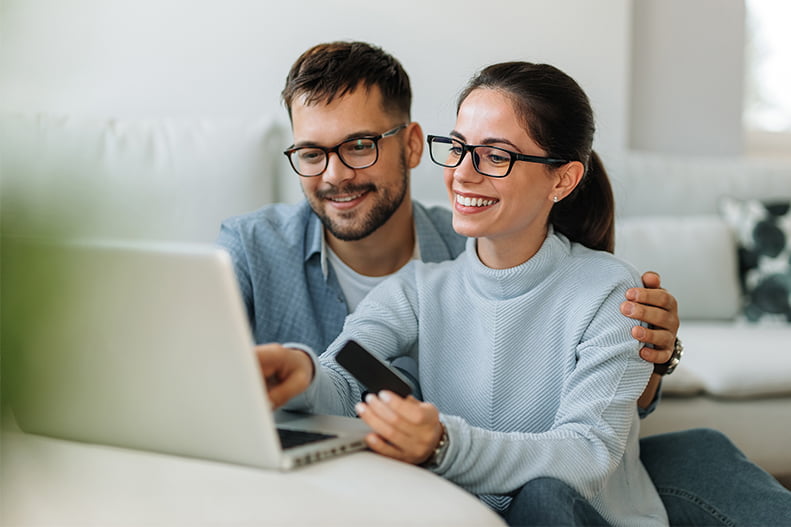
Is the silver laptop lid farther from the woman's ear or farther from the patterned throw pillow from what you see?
the patterned throw pillow

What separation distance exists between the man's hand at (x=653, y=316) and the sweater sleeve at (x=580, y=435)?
0.05 feet

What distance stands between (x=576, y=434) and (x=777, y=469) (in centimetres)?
133

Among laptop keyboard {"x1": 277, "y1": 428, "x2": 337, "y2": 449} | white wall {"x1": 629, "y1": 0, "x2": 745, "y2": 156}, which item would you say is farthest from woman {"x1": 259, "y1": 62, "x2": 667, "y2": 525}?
white wall {"x1": 629, "y1": 0, "x2": 745, "y2": 156}

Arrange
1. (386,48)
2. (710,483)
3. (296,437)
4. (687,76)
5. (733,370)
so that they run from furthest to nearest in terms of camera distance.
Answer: (687,76), (386,48), (733,370), (710,483), (296,437)

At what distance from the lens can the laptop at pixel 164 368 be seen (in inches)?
27.2

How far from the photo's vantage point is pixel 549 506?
90 centimetres

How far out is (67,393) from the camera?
78 cm

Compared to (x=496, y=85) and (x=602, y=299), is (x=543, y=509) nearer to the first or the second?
(x=602, y=299)

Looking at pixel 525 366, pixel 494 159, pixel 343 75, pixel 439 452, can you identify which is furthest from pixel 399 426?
pixel 343 75

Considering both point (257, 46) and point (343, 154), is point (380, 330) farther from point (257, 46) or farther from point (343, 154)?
point (257, 46)

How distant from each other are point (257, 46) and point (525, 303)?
166 cm

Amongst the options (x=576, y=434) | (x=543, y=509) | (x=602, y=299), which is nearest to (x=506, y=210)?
(x=602, y=299)

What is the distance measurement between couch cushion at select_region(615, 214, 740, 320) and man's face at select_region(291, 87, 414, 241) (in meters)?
1.09

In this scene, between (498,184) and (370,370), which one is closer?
(370,370)
